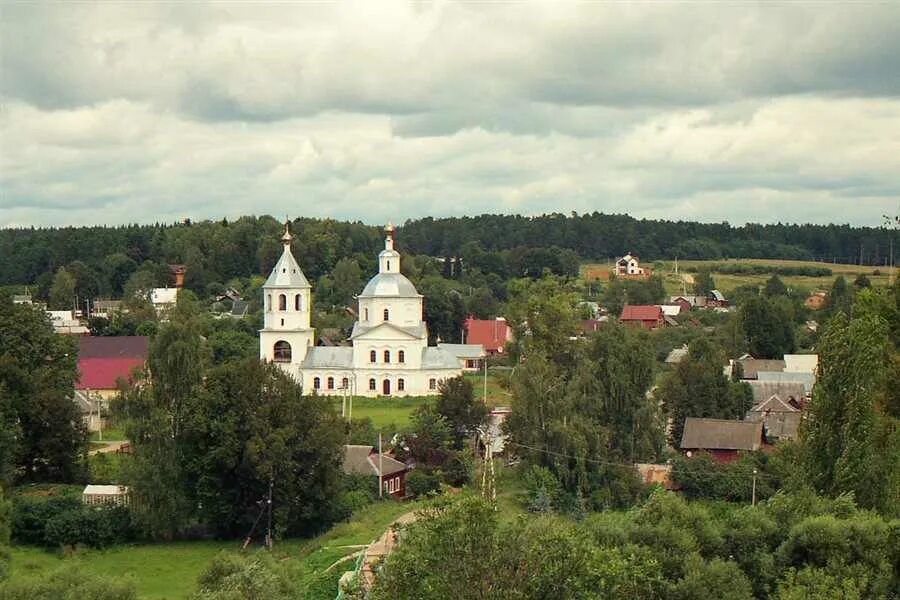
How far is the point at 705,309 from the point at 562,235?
54704 millimetres

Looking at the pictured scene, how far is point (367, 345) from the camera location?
2436 inches

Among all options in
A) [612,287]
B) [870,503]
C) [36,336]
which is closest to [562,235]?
[612,287]

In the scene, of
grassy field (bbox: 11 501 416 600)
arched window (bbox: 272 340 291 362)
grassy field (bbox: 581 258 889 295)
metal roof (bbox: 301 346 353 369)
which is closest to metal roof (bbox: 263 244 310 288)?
arched window (bbox: 272 340 291 362)

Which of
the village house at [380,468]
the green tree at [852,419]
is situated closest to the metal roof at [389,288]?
the village house at [380,468]

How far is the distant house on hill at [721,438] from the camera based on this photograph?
41.9m

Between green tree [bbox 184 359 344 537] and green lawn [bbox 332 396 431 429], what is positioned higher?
green tree [bbox 184 359 344 537]

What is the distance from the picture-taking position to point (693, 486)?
1508 inches

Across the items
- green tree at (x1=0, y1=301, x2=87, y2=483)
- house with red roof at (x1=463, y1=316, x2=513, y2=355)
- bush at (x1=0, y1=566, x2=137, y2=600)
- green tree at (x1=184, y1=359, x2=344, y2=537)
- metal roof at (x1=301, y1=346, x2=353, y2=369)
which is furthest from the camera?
house with red roof at (x1=463, y1=316, x2=513, y2=355)

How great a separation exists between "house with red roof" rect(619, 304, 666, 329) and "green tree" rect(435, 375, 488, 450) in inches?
1670

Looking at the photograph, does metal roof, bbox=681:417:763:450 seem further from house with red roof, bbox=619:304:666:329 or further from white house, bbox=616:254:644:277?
white house, bbox=616:254:644:277

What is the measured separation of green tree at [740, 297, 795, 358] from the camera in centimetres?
6638

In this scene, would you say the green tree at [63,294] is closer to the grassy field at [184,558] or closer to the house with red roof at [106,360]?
the house with red roof at [106,360]

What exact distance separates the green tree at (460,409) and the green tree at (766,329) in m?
26.0

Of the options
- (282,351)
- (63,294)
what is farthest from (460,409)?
(63,294)
